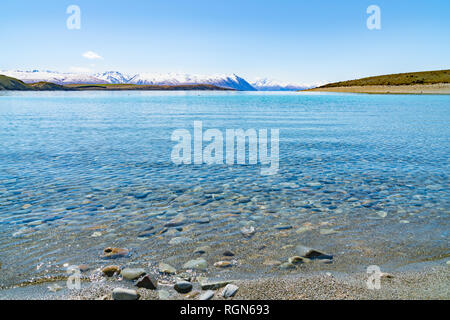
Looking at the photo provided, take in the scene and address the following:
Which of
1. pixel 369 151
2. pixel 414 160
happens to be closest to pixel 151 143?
pixel 369 151

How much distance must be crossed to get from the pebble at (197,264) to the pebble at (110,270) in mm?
1509

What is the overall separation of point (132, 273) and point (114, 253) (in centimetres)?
122

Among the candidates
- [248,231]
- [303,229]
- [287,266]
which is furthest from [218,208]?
[287,266]

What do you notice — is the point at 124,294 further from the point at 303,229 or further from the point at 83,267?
the point at 303,229

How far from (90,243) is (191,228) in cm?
279

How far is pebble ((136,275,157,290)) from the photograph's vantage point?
21.2 feet

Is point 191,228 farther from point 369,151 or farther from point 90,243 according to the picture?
point 369,151

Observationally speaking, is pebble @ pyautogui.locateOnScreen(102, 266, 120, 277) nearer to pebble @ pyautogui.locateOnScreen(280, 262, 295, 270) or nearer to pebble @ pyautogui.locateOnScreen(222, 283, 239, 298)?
pebble @ pyautogui.locateOnScreen(222, 283, 239, 298)

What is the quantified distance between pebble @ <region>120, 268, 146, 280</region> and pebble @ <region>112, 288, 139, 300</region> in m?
0.69

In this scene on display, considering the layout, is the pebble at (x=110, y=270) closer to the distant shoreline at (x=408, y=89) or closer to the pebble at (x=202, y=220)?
the pebble at (x=202, y=220)

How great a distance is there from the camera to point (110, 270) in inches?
280

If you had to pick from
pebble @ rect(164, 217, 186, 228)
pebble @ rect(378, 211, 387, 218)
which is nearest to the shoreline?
pebble @ rect(164, 217, 186, 228)

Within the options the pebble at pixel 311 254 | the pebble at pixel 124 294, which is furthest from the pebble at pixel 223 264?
the pebble at pixel 124 294

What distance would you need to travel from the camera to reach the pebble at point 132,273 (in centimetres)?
689
